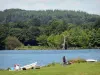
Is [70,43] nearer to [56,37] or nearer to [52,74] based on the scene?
[56,37]

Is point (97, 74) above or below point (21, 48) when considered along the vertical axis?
above

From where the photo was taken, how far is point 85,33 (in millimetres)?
176500

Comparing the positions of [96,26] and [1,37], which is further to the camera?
[96,26]

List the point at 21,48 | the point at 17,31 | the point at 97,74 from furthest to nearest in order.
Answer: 1. the point at 17,31
2. the point at 21,48
3. the point at 97,74

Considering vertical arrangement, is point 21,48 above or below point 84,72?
below

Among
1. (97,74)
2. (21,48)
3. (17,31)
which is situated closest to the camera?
(97,74)

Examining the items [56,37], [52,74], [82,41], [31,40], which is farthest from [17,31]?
[52,74]

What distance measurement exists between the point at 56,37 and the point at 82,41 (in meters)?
15.8

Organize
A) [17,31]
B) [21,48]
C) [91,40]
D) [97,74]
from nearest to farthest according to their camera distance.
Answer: [97,74]
[91,40]
[21,48]
[17,31]

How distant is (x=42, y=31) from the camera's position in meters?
200

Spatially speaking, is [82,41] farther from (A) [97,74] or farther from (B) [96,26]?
(A) [97,74]

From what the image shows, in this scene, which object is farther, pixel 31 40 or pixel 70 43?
pixel 31 40

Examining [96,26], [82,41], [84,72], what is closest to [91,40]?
[82,41]

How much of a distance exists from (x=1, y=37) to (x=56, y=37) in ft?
100
